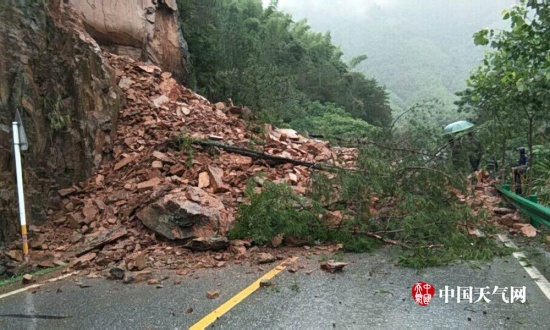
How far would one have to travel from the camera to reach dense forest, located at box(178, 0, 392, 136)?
18.2 meters

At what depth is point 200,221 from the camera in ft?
23.0

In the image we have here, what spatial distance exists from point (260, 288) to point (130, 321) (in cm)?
138

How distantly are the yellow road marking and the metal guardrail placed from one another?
10.7ft

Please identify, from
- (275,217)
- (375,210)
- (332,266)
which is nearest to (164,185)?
(275,217)

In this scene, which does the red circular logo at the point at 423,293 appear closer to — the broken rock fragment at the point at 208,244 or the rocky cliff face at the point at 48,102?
the broken rock fragment at the point at 208,244

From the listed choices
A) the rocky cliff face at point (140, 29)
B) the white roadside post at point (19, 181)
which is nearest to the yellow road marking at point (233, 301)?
the white roadside post at point (19, 181)

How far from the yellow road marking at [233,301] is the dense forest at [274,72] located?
5.30 m

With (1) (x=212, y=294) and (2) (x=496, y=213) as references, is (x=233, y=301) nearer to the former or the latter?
(1) (x=212, y=294)

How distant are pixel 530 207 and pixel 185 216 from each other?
196 inches

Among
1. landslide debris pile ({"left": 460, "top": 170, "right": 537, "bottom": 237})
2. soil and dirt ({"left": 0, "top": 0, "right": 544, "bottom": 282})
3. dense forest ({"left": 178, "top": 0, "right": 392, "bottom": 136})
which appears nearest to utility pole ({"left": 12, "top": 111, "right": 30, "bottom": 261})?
soil and dirt ({"left": 0, "top": 0, "right": 544, "bottom": 282})

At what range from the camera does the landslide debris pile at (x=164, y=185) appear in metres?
6.77

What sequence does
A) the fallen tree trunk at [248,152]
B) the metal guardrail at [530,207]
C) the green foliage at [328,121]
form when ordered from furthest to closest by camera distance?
the green foliage at [328,121], the fallen tree trunk at [248,152], the metal guardrail at [530,207]

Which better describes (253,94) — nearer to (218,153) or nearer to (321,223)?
(218,153)

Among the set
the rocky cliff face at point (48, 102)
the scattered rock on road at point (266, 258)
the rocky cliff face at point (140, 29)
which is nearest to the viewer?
the scattered rock on road at point (266, 258)
